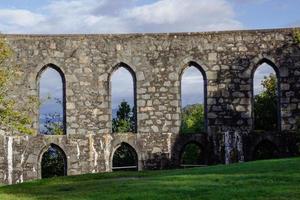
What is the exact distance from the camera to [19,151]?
74.0 ft

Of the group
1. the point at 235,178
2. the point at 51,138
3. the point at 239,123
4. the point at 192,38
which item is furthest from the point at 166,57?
the point at 235,178

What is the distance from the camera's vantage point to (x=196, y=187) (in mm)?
12398

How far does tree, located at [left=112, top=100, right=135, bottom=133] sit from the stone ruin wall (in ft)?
20.5

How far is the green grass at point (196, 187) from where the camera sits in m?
11.4

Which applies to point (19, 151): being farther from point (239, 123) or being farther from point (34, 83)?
point (239, 123)

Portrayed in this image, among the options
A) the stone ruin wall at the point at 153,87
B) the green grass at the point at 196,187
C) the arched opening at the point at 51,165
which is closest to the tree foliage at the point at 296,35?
the stone ruin wall at the point at 153,87

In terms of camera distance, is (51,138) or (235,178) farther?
(51,138)

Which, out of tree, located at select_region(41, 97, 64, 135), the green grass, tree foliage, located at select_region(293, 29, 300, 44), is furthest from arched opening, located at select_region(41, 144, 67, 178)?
the green grass

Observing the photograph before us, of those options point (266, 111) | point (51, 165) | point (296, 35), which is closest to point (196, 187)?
point (296, 35)

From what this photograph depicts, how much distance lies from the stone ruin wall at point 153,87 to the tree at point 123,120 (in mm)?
6262

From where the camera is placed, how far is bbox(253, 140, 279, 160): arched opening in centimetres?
2314

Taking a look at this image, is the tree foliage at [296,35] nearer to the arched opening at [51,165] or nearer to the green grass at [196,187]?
the green grass at [196,187]

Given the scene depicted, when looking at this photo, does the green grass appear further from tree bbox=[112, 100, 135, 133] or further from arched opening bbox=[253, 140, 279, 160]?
tree bbox=[112, 100, 135, 133]

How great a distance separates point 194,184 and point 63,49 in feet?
38.1
